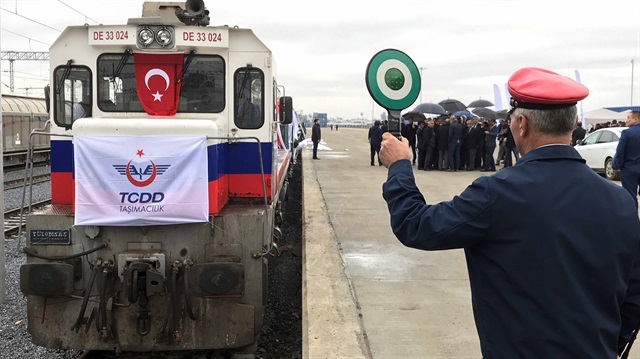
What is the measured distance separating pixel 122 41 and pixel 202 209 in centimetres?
198

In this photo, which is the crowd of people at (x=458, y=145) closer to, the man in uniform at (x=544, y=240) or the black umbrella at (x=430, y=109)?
the black umbrella at (x=430, y=109)

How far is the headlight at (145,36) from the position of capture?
5.42m

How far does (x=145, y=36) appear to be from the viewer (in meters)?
5.43

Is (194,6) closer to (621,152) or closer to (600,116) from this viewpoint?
(621,152)

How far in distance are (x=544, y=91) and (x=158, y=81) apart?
4500 millimetres

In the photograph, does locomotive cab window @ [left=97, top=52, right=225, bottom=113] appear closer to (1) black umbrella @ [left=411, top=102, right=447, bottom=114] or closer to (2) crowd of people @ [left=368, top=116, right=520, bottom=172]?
(2) crowd of people @ [left=368, top=116, right=520, bottom=172]

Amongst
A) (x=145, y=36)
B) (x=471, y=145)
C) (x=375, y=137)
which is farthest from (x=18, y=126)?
(x=145, y=36)

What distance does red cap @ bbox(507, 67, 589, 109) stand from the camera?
2.00m

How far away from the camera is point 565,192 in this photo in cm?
191

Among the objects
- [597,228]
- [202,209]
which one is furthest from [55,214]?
[597,228]

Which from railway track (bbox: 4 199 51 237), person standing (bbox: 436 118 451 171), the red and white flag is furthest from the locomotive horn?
person standing (bbox: 436 118 451 171)

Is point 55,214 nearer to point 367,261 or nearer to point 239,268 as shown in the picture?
point 239,268

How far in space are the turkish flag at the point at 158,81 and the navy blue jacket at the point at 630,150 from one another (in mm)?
5983

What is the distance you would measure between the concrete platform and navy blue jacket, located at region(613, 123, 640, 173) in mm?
2759
